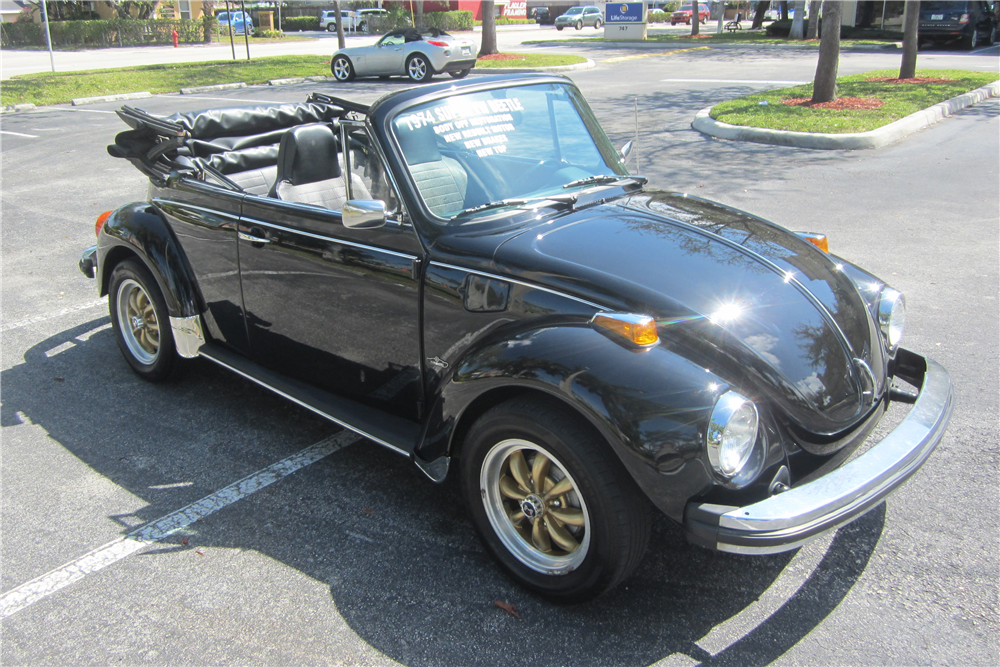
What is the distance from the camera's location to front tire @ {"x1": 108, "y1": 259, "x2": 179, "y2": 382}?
452 cm

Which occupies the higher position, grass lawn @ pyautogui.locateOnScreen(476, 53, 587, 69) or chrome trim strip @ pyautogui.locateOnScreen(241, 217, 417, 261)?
grass lawn @ pyautogui.locateOnScreen(476, 53, 587, 69)

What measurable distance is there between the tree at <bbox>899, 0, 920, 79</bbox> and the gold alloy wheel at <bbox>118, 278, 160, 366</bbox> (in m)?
15.4

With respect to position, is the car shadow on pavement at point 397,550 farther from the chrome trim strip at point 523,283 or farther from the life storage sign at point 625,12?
the life storage sign at point 625,12

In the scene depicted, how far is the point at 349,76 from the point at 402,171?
19995 millimetres

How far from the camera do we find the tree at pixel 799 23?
29828 millimetres

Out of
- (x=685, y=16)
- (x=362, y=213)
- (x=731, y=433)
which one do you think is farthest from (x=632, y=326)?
(x=685, y=16)

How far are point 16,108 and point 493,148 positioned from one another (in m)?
17.8

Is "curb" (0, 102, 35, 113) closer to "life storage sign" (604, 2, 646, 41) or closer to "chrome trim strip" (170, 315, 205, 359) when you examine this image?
"chrome trim strip" (170, 315, 205, 359)

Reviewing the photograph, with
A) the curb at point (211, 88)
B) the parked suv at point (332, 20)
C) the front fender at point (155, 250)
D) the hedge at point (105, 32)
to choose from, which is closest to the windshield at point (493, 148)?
the front fender at point (155, 250)

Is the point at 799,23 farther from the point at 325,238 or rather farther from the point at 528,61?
the point at 325,238

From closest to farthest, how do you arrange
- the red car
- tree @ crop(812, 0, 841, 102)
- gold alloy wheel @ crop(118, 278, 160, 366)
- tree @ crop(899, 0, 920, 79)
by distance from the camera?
1. gold alloy wheel @ crop(118, 278, 160, 366)
2. tree @ crop(812, 0, 841, 102)
3. tree @ crop(899, 0, 920, 79)
4. the red car

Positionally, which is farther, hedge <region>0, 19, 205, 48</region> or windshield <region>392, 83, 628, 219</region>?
hedge <region>0, 19, 205, 48</region>

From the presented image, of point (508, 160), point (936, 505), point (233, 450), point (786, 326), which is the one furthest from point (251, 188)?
point (936, 505)

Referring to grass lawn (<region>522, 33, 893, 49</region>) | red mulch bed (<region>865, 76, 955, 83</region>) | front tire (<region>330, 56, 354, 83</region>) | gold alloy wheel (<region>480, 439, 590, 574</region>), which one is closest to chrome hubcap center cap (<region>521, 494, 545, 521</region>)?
gold alloy wheel (<region>480, 439, 590, 574</region>)
